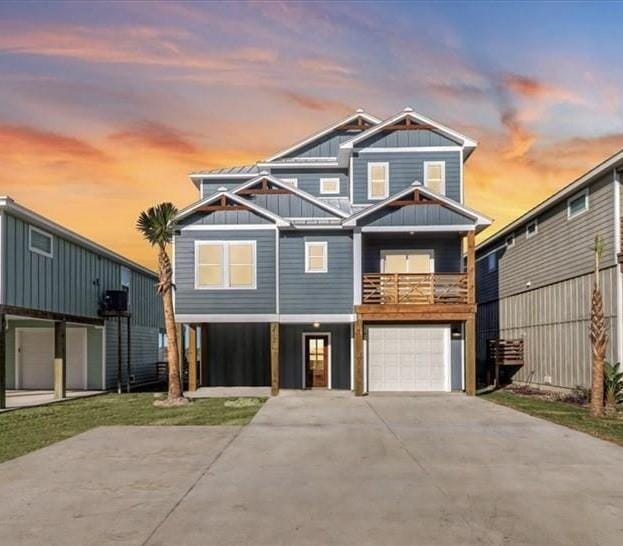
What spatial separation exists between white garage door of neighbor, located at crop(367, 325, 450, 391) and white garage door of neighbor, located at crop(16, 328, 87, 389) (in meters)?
12.0

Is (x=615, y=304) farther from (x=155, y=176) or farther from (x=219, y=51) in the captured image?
(x=155, y=176)

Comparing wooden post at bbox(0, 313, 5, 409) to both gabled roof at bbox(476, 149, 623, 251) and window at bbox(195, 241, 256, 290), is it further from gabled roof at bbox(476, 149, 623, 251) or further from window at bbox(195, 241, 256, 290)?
gabled roof at bbox(476, 149, 623, 251)

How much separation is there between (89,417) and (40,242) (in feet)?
21.1

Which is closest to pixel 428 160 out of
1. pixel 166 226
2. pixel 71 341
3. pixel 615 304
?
pixel 615 304

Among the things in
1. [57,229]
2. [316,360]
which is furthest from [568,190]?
[57,229]

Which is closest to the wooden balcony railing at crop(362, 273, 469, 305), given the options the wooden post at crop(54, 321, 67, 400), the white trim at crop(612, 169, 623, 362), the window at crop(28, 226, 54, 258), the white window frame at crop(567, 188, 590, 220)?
the white window frame at crop(567, 188, 590, 220)

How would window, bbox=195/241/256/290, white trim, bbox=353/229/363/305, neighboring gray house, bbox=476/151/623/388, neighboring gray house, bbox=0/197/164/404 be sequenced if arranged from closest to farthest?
neighboring gray house, bbox=0/197/164/404 → neighboring gray house, bbox=476/151/623/388 → white trim, bbox=353/229/363/305 → window, bbox=195/241/256/290

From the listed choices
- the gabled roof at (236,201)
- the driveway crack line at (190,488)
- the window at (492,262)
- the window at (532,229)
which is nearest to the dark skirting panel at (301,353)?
the gabled roof at (236,201)

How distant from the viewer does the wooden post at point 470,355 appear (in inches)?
786

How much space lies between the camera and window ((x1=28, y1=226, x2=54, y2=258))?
59.6 ft

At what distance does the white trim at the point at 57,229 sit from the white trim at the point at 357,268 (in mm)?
9666

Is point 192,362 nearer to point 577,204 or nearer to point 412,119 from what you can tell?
point 412,119

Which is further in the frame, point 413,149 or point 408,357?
point 413,149

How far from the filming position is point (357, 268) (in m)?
20.6
